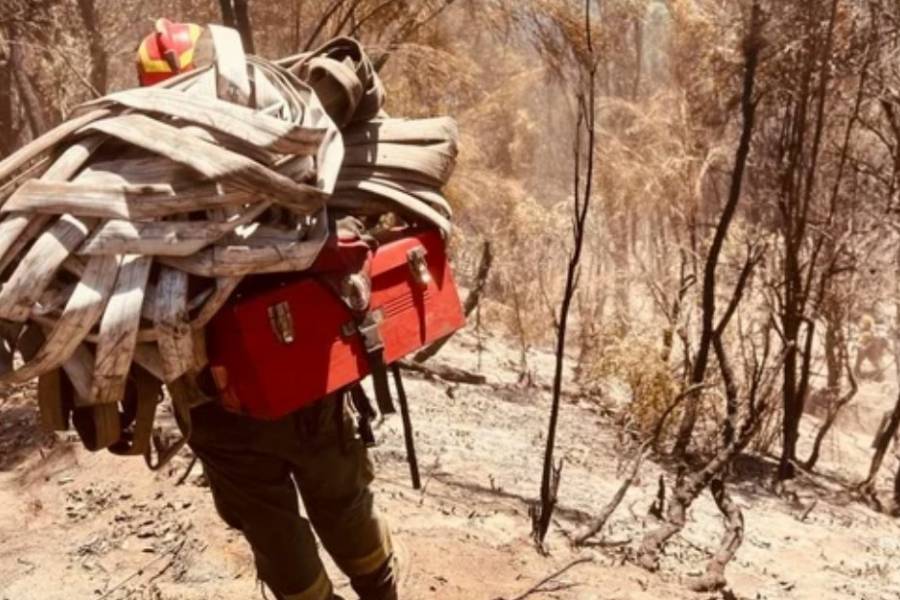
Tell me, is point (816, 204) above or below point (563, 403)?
above

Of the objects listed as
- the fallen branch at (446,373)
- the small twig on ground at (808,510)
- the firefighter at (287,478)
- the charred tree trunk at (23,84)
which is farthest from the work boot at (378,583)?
the charred tree trunk at (23,84)

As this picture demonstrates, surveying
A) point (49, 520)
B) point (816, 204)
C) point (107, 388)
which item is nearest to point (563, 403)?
point (816, 204)

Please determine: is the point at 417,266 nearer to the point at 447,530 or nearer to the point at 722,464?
the point at 447,530

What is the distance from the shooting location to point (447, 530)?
370cm

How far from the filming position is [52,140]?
1846mm

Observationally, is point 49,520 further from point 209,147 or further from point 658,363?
point 658,363

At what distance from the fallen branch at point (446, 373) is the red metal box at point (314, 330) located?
4.92 meters

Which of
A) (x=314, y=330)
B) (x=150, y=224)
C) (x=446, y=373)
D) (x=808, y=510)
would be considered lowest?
(x=808, y=510)

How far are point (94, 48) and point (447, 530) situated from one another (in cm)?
716

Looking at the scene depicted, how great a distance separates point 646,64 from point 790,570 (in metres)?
21.5

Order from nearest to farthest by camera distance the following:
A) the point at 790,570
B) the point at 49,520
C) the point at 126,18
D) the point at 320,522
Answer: the point at 320,522 → the point at 49,520 → the point at 790,570 → the point at 126,18

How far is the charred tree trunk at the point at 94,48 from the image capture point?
8.83m

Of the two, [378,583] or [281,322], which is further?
[378,583]

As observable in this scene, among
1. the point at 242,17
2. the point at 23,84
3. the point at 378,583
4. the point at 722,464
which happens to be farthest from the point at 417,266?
the point at 23,84
